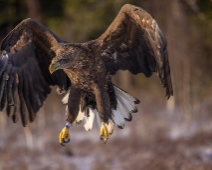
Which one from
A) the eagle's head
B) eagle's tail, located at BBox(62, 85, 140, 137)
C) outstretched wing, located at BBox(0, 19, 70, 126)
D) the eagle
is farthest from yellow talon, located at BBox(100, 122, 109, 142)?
outstretched wing, located at BBox(0, 19, 70, 126)

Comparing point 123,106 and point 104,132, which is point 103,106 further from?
point 123,106

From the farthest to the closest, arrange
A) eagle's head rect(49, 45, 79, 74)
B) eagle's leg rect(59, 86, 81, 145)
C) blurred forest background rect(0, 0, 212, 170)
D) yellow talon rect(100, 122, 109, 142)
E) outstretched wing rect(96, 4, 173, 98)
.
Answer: blurred forest background rect(0, 0, 212, 170) → eagle's leg rect(59, 86, 81, 145) → yellow talon rect(100, 122, 109, 142) → eagle's head rect(49, 45, 79, 74) → outstretched wing rect(96, 4, 173, 98)

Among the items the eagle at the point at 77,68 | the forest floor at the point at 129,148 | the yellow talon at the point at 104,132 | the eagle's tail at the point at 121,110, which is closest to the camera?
the eagle at the point at 77,68

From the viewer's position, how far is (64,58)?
6.64 m

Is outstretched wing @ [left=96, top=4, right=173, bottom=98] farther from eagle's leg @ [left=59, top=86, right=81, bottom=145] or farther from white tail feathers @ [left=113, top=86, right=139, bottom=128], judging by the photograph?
eagle's leg @ [left=59, top=86, right=81, bottom=145]

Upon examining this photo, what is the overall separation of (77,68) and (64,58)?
293mm

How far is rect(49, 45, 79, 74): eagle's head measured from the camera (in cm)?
660

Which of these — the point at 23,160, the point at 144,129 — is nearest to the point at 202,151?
the point at 144,129

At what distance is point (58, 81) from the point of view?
25.3ft

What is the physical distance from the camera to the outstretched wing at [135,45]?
600cm

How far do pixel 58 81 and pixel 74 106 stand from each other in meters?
0.75

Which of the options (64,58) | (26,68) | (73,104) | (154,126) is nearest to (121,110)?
(73,104)

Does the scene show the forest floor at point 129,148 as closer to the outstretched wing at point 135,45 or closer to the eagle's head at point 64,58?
the outstretched wing at point 135,45

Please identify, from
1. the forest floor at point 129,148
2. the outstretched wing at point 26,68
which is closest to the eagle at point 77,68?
the outstretched wing at point 26,68
